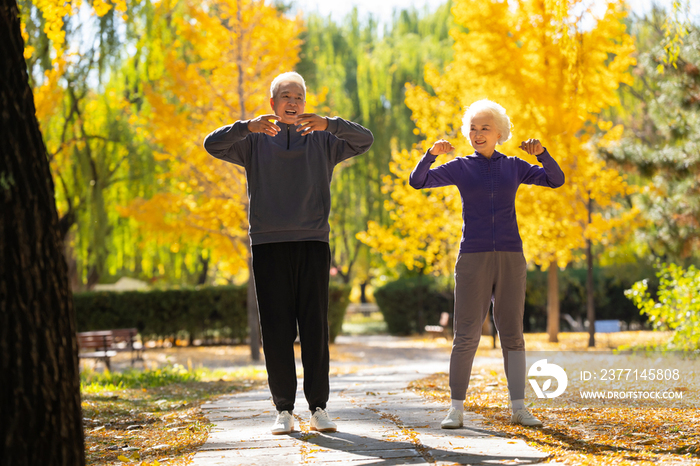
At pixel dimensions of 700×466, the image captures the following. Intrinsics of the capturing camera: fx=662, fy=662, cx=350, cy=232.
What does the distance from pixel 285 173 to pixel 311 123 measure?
10.9 inches

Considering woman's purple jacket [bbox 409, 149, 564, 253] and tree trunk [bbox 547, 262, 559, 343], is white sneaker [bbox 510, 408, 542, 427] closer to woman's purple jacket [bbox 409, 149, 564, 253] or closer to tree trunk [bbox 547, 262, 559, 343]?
woman's purple jacket [bbox 409, 149, 564, 253]

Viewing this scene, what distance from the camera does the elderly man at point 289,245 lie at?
3.12m

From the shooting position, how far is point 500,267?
3.14m

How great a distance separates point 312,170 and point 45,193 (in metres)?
1.38

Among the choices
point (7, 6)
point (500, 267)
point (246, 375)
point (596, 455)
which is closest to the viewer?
point (7, 6)

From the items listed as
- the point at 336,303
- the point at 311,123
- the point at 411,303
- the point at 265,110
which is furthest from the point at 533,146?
the point at 411,303

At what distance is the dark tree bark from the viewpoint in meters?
1.92

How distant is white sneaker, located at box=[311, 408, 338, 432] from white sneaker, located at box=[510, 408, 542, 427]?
2.76ft

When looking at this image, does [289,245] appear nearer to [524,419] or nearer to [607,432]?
[524,419]

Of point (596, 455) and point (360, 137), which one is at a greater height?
point (360, 137)

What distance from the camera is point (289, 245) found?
3145mm

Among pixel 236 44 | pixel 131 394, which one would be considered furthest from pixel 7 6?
pixel 236 44

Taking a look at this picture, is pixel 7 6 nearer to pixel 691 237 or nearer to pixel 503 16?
pixel 503 16

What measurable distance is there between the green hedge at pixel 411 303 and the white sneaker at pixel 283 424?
13702mm
